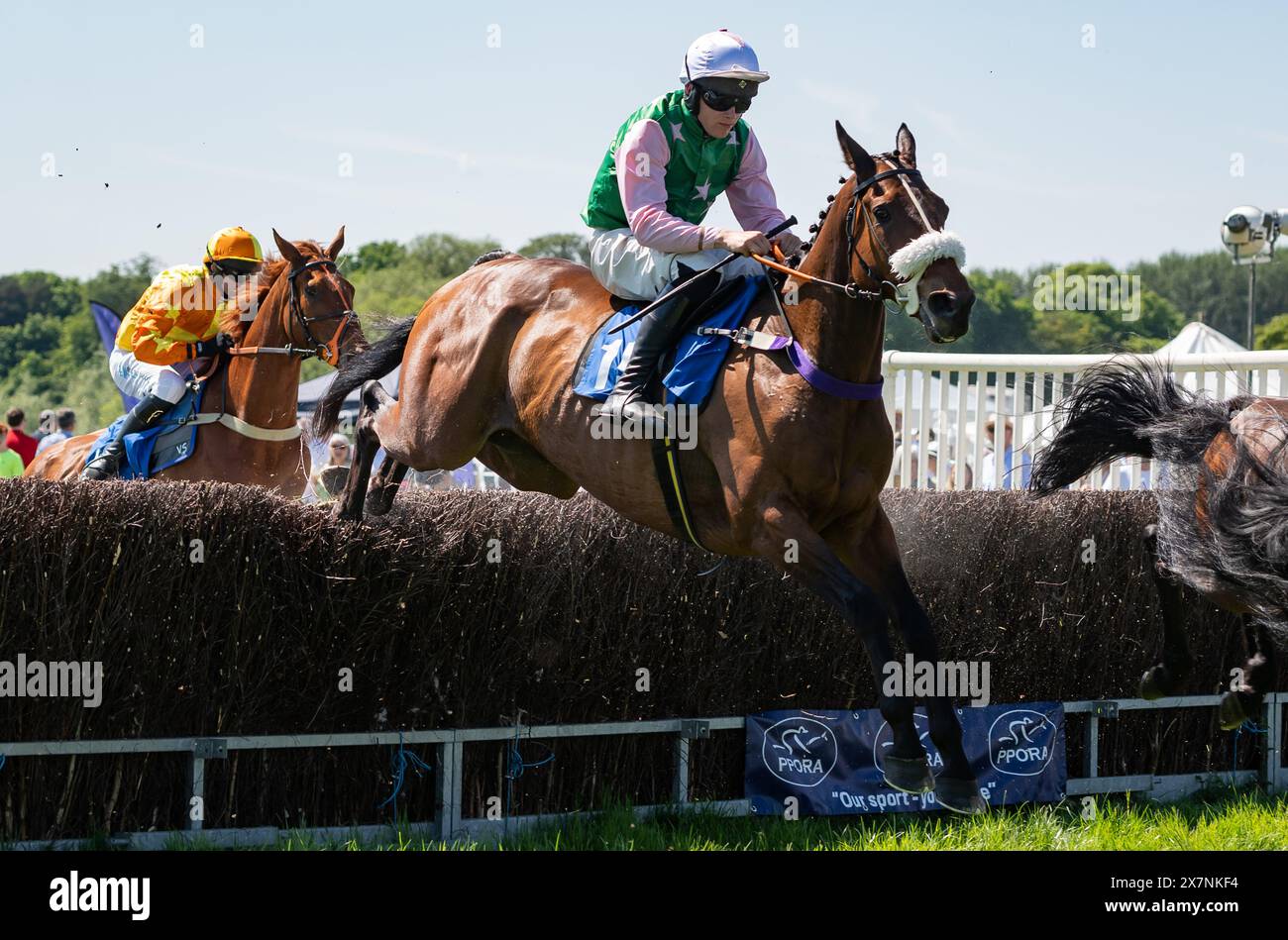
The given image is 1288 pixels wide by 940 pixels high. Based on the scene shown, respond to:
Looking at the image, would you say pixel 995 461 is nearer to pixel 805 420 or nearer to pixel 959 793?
pixel 805 420

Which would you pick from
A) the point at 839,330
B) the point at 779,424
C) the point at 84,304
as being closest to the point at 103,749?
the point at 779,424

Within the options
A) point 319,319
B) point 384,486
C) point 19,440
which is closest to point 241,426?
point 319,319

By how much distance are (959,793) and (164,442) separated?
16.5 feet

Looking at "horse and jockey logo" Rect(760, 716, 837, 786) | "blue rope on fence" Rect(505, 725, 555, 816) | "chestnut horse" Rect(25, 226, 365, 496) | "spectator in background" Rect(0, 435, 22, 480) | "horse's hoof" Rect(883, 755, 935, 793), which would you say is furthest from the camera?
"spectator in background" Rect(0, 435, 22, 480)

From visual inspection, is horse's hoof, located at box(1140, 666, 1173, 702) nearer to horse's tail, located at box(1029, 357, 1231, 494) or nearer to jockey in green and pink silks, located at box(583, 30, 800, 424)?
horse's tail, located at box(1029, 357, 1231, 494)

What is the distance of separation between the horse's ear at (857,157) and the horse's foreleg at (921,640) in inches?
46.0

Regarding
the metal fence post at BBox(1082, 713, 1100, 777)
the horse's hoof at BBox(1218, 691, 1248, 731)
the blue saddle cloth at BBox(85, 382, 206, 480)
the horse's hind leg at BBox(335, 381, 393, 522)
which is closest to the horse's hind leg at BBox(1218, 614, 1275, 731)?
the horse's hoof at BBox(1218, 691, 1248, 731)

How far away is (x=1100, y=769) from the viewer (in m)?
7.05

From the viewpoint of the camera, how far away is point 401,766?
18.2ft

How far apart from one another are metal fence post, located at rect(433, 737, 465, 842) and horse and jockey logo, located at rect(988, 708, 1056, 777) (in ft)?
8.29

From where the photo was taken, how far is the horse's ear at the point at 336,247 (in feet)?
26.1

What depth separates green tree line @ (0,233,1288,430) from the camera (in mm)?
61763

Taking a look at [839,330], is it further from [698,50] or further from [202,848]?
[202,848]

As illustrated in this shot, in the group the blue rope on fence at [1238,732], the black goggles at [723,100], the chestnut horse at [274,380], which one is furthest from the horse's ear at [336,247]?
the blue rope on fence at [1238,732]
